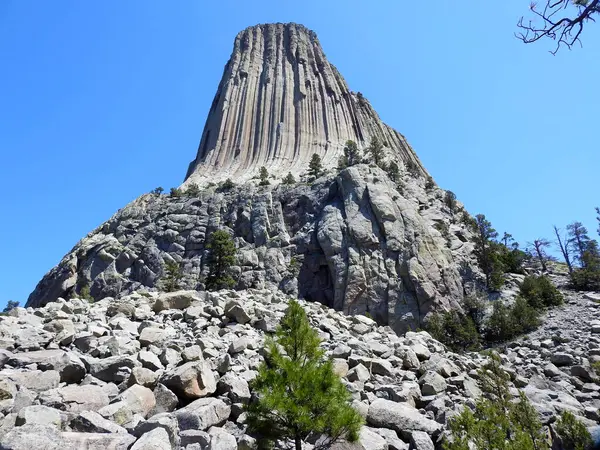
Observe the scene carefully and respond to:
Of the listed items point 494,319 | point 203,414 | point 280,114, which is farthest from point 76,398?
point 280,114

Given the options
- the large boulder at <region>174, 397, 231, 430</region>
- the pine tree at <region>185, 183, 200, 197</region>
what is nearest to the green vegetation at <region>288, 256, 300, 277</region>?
the pine tree at <region>185, 183, 200, 197</region>

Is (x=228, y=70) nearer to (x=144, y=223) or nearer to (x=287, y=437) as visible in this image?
(x=144, y=223)

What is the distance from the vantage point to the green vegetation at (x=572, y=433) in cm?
867

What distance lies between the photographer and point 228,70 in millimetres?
89875

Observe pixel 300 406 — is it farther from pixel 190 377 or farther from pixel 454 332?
pixel 454 332

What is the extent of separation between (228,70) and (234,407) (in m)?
90.7

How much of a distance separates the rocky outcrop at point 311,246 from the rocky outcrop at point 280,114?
1473 cm

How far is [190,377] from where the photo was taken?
350 inches

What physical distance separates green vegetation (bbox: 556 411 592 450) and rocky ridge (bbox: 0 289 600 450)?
3.81 ft

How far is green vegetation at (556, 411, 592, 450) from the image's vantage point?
8.67 meters

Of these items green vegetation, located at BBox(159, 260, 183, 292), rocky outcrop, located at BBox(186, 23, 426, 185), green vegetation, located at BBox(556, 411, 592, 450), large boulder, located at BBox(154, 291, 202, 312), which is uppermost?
rocky outcrop, located at BBox(186, 23, 426, 185)

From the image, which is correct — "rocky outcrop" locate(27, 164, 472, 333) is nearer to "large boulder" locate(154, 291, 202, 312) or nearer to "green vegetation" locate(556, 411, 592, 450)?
"large boulder" locate(154, 291, 202, 312)

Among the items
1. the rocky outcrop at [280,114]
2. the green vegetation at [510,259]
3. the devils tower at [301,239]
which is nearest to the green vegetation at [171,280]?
the devils tower at [301,239]

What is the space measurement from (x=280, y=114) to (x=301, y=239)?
3830cm
